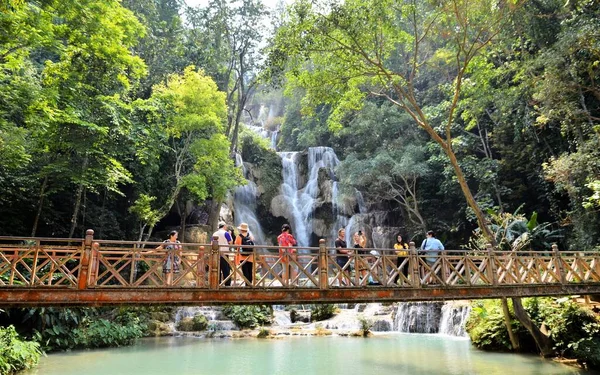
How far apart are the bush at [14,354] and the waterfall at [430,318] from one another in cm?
1419

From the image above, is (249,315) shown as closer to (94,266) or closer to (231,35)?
(94,266)

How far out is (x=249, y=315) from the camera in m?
19.7

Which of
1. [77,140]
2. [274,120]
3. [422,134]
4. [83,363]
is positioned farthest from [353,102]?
[274,120]

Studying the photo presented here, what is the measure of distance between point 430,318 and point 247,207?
595 inches

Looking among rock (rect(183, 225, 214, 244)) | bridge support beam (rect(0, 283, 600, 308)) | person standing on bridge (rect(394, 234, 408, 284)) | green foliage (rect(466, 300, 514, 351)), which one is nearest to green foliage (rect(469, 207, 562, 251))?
green foliage (rect(466, 300, 514, 351))

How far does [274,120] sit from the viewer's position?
1940 inches

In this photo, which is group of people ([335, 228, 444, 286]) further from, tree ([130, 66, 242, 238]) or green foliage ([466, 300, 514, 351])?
tree ([130, 66, 242, 238])

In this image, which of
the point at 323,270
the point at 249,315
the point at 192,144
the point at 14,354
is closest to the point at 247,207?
the point at 192,144

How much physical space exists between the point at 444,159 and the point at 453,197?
111 inches

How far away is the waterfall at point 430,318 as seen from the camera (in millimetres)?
17109

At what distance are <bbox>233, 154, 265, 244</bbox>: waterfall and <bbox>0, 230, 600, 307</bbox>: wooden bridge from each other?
19413 millimetres

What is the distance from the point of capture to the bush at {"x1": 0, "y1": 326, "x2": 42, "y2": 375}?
962cm

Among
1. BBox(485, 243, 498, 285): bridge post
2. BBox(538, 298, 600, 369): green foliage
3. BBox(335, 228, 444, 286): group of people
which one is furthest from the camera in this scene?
BBox(538, 298, 600, 369): green foliage

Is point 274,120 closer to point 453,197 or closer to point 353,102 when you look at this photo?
point 453,197
